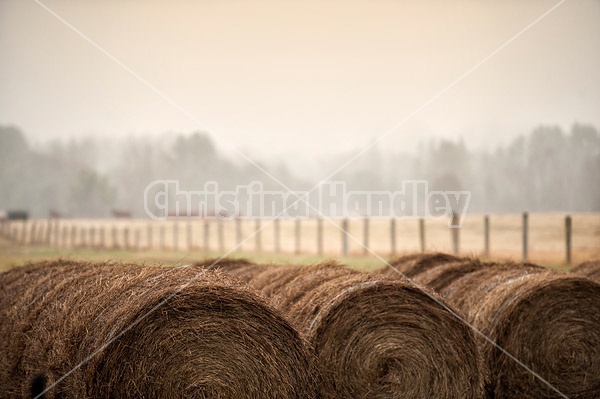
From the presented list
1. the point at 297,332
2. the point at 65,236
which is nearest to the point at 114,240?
the point at 65,236

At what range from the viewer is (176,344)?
551cm

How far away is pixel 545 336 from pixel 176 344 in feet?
14.9

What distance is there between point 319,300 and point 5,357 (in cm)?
326

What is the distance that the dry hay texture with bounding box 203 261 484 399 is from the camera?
6883mm

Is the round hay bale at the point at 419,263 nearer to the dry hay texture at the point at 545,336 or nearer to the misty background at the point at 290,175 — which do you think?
the dry hay texture at the point at 545,336

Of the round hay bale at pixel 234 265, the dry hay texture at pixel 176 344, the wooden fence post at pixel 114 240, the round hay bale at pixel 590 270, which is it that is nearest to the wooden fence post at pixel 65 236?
the wooden fence post at pixel 114 240

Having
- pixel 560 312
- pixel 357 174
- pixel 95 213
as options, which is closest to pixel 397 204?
pixel 357 174

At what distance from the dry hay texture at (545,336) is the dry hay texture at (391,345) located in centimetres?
107

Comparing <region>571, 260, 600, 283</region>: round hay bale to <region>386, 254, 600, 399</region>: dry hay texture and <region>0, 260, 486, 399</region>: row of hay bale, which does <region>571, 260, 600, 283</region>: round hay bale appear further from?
<region>0, 260, 486, 399</region>: row of hay bale

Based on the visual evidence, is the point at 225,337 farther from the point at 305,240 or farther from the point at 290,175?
the point at 290,175

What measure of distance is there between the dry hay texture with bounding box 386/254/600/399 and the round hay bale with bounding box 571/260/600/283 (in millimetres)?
2549

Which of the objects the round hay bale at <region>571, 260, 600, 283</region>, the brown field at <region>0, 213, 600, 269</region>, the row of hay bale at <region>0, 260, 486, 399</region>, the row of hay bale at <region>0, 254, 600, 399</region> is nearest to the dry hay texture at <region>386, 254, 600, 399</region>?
the row of hay bale at <region>0, 254, 600, 399</region>

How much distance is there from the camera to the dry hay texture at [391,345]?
6883 millimetres

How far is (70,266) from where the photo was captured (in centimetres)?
832
